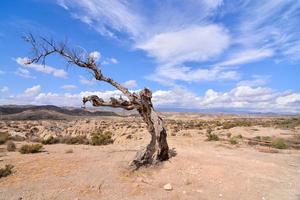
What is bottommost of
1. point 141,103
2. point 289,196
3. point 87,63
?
point 289,196

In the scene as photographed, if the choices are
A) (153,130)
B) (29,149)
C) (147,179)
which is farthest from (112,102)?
(29,149)

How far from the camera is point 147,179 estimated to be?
34.0 ft

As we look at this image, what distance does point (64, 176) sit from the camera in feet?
33.6

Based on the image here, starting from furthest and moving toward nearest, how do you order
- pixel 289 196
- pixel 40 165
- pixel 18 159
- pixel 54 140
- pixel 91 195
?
pixel 54 140
pixel 18 159
pixel 40 165
pixel 289 196
pixel 91 195

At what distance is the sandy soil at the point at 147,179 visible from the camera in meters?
8.88

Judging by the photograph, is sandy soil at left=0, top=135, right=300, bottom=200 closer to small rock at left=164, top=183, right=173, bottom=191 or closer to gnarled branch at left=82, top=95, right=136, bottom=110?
small rock at left=164, top=183, right=173, bottom=191

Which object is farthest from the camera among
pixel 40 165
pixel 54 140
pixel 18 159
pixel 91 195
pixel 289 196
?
pixel 54 140

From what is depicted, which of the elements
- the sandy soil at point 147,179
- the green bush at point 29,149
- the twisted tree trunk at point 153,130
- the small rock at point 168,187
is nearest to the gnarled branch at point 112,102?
the twisted tree trunk at point 153,130

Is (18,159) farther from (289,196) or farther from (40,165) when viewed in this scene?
(289,196)

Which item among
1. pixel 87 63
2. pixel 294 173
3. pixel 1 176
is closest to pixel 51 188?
pixel 1 176

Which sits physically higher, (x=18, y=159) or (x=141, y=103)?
(x=141, y=103)

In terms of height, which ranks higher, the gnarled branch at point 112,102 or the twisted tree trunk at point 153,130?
the gnarled branch at point 112,102

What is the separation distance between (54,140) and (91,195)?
47.8 ft

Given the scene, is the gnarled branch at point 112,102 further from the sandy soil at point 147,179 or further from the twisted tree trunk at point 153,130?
the sandy soil at point 147,179
